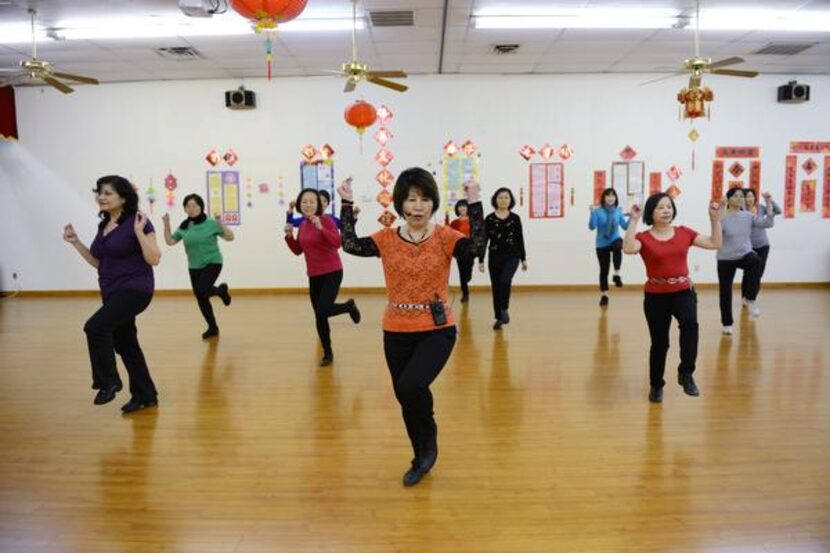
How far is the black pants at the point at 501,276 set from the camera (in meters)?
6.11

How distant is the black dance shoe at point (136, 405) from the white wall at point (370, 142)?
5057 millimetres

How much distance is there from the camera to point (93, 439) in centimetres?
334

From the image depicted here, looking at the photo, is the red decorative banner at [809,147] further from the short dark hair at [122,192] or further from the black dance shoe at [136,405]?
the black dance shoe at [136,405]

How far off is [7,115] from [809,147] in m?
11.5

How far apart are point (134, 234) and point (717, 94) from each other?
8163 millimetres

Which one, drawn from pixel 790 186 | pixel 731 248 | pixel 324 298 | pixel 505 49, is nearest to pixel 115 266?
pixel 324 298

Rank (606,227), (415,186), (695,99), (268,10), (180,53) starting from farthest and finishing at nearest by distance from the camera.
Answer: (606,227) < (180,53) < (695,99) < (268,10) < (415,186)

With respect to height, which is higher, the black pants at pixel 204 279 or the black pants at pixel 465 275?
the black pants at pixel 204 279

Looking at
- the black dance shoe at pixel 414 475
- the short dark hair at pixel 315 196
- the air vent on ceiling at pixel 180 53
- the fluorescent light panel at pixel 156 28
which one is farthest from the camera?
the air vent on ceiling at pixel 180 53

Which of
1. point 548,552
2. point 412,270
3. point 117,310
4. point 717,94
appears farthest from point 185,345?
point 717,94

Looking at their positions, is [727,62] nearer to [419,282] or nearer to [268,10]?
[268,10]

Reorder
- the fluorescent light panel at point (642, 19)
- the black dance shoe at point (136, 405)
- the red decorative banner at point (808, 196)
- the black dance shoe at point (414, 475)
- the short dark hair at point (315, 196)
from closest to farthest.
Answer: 1. the black dance shoe at point (414, 475)
2. the black dance shoe at point (136, 405)
3. the short dark hair at point (315, 196)
4. the fluorescent light panel at point (642, 19)
5. the red decorative banner at point (808, 196)

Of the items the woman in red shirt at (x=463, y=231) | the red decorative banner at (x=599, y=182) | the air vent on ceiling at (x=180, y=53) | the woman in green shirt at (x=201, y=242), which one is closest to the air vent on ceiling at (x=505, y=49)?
the woman in red shirt at (x=463, y=231)

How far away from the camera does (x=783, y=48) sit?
7.32m
